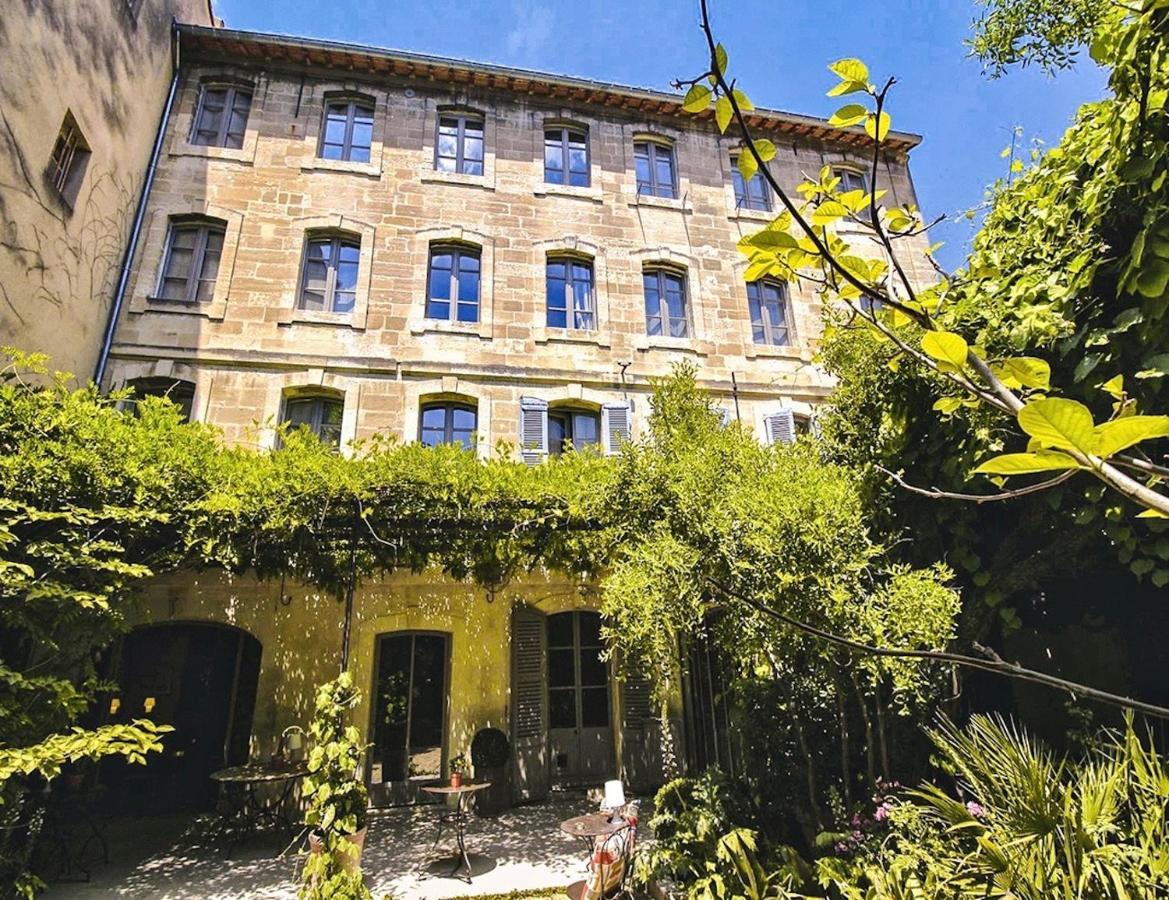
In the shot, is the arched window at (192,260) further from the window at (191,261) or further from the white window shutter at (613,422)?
the white window shutter at (613,422)

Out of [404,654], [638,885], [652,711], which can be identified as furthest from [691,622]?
[404,654]

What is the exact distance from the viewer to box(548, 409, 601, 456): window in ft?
33.0

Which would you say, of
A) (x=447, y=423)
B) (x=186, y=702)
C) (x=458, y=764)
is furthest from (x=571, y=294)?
(x=186, y=702)

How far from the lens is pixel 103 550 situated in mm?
5410

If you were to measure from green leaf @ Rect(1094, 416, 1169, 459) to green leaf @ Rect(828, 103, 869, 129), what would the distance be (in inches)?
26.6

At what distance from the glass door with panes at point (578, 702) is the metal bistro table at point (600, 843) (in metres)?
3.31

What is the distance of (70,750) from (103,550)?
65.4 inches

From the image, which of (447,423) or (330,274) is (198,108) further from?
(447,423)

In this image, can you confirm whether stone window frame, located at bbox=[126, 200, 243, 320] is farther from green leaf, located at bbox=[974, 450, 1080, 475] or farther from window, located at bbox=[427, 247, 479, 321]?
green leaf, located at bbox=[974, 450, 1080, 475]

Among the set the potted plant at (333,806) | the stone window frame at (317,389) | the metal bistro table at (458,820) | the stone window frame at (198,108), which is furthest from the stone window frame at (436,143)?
the metal bistro table at (458,820)

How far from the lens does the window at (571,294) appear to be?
10.7 m

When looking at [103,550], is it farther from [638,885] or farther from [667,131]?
[667,131]

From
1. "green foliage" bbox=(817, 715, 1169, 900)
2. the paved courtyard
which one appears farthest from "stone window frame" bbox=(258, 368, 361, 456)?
"green foliage" bbox=(817, 715, 1169, 900)

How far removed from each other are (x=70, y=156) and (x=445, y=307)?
5457 mm
